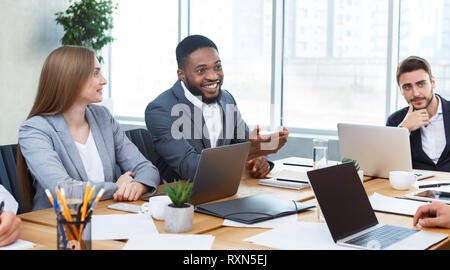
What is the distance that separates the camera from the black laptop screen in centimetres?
156

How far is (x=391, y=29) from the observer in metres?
4.92

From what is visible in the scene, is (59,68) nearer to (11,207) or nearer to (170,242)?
(11,207)

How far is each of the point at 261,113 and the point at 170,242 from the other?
4.26 m

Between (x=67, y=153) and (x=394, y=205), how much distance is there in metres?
1.35

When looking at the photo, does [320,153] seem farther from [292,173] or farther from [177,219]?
[292,173]

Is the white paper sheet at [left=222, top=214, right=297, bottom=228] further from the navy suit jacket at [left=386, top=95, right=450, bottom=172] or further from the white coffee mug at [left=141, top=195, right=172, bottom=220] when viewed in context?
the navy suit jacket at [left=386, top=95, right=450, bottom=172]

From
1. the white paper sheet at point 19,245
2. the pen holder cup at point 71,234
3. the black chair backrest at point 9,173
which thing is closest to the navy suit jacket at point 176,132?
the black chair backrest at point 9,173

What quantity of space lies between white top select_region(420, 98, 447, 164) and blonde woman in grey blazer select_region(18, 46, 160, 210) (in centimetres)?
180

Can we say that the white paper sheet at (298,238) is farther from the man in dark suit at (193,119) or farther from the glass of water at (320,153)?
the man in dark suit at (193,119)

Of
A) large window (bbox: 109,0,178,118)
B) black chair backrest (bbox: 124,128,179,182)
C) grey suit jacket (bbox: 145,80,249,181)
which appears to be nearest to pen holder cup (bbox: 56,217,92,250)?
grey suit jacket (bbox: 145,80,249,181)

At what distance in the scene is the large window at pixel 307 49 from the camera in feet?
16.1

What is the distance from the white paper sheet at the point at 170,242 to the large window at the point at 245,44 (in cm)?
414

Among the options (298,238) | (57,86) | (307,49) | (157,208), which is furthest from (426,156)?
(307,49)
